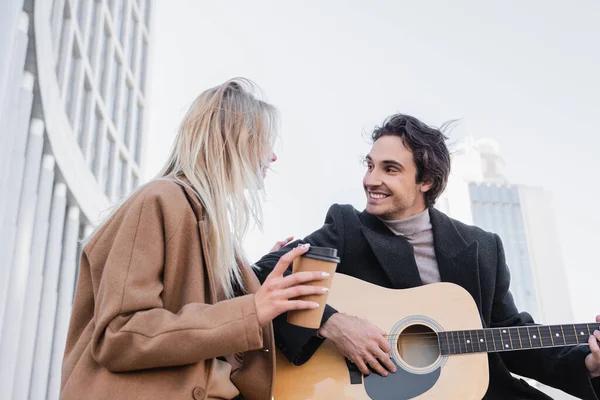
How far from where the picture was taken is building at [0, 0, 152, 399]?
7605 mm

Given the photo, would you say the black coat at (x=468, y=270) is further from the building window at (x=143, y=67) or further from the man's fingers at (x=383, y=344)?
the building window at (x=143, y=67)

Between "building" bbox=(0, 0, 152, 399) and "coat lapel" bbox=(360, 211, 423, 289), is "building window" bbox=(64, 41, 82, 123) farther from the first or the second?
"coat lapel" bbox=(360, 211, 423, 289)

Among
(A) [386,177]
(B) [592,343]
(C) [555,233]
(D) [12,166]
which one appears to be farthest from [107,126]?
(C) [555,233]

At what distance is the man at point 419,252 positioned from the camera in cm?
296

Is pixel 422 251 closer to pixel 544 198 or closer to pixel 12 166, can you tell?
pixel 12 166

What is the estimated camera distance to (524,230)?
6788 centimetres

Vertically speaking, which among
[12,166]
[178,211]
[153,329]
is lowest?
[153,329]

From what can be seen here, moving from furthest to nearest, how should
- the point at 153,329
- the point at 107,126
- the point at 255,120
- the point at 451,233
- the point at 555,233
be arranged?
the point at 555,233, the point at 107,126, the point at 451,233, the point at 255,120, the point at 153,329

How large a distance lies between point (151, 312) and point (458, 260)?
1.91 m

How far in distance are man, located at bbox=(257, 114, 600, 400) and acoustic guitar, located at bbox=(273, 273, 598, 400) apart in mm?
86

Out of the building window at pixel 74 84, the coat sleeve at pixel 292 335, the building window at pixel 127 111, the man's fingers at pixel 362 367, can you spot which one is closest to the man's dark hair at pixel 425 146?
the coat sleeve at pixel 292 335

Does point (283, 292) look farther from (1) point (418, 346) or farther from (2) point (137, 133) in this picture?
(2) point (137, 133)

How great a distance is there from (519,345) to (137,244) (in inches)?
71.6

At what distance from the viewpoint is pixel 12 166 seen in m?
8.35
